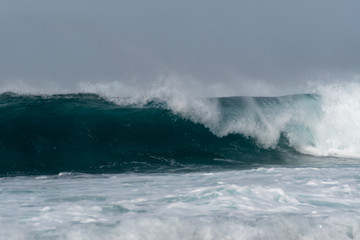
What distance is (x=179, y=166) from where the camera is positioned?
10.2m

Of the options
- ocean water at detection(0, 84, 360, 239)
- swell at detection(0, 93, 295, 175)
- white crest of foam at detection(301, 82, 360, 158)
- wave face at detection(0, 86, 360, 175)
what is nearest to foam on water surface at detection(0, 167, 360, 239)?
ocean water at detection(0, 84, 360, 239)

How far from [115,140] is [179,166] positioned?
285 centimetres

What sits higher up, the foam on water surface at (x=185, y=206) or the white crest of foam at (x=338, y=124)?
the white crest of foam at (x=338, y=124)

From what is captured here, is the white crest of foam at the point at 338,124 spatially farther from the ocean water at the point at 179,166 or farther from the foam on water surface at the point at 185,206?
the foam on water surface at the point at 185,206

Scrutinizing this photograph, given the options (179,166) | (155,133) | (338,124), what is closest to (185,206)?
(179,166)

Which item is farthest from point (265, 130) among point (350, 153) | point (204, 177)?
point (204, 177)

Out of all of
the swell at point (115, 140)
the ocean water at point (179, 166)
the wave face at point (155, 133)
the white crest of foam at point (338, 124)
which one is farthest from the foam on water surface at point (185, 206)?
the white crest of foam at point (338, 124)

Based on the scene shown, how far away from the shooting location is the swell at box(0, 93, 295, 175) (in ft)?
34.4

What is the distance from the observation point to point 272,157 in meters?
11.7

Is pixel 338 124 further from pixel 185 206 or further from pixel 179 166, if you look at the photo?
pixel 185 206

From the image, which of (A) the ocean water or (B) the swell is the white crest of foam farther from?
(B) the swell

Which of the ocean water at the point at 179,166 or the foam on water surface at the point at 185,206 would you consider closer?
the foam on water surface at the point at 185,206

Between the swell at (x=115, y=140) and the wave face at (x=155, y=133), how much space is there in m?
0.03

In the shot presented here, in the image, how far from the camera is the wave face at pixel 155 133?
10766 millimetres
